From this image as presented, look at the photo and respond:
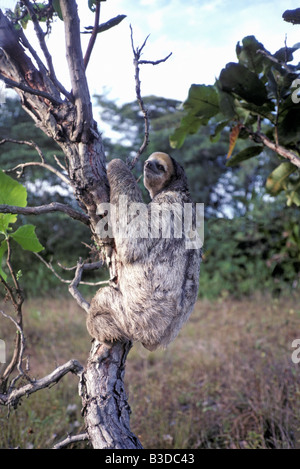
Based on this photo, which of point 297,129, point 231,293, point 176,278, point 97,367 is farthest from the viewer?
point 231,293

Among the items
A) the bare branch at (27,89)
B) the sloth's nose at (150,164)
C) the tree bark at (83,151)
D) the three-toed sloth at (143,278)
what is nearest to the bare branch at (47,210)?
the tree bark at (83,151)

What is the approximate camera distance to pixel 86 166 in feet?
7.48

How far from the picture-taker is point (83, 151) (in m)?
2.29

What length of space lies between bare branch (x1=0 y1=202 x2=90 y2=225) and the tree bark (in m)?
0.06

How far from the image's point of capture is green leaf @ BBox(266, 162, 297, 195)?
337cm

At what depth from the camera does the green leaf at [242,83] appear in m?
2.69

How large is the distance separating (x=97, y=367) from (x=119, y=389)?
174 millimetres

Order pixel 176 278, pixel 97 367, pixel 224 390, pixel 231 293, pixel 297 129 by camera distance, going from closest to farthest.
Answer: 1. pixel 97 367
2. pixel 176 278
3. pixel 297 129
4. pixel 224 390
5. pixel 231 293

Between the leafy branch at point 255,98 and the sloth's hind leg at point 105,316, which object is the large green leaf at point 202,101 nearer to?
the leafy branch at point 255,98

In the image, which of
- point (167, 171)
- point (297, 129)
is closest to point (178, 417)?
point (167, 171)

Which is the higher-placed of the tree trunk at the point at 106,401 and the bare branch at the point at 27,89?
the bare branch at the point at 27,89

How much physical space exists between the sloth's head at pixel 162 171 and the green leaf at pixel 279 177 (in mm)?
885

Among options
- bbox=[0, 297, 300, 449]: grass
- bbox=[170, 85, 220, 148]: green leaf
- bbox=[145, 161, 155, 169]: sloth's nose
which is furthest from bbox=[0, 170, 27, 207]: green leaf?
bbox=[170, 85, 220, 148]: green leaf
